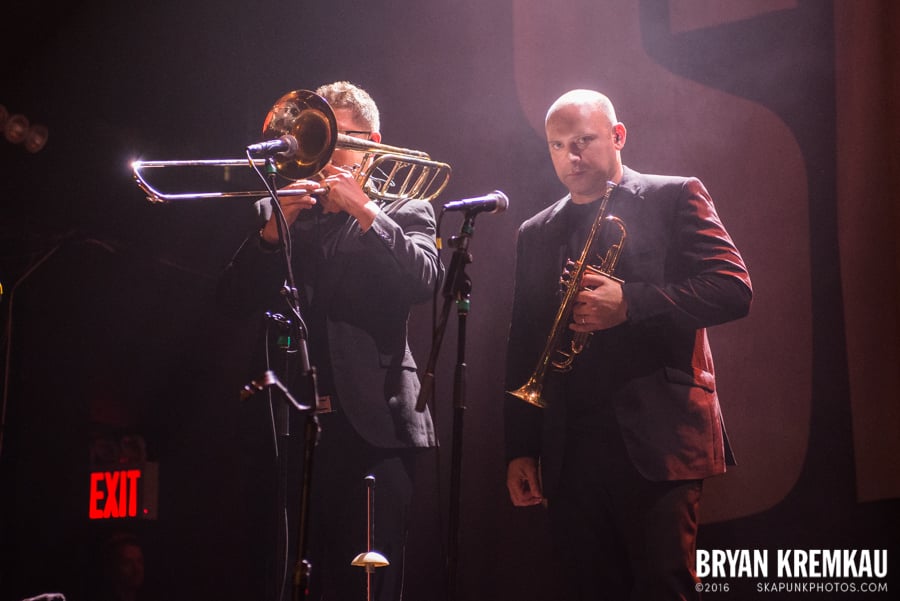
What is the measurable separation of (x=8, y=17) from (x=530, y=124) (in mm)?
2898

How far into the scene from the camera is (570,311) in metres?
2.92

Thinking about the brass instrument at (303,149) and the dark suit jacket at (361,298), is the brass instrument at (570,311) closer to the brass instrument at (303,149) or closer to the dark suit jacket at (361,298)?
the dark suit jacket at (361,298)

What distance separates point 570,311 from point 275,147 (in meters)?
1.11

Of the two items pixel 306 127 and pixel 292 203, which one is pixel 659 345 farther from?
pixel 306 127

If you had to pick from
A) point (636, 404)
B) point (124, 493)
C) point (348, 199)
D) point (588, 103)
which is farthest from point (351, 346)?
point (124, 493)

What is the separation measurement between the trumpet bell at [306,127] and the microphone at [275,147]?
21cm

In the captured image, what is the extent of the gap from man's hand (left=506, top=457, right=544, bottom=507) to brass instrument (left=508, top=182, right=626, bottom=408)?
21 cm

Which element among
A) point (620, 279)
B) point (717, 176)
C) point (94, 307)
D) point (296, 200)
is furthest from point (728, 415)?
point (94, 307)

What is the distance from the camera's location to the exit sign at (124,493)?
17.0 feet

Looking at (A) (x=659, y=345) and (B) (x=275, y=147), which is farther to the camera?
(A) (x=659, y=345)

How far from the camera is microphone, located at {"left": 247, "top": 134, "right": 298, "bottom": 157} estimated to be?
8.45ft

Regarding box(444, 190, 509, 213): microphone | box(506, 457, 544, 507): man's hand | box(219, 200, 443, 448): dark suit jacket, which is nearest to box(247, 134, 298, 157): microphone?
box(219, 200, 443, 448): dark suit jacket

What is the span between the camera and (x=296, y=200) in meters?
2.83

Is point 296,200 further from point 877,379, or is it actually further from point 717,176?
point 877,379
